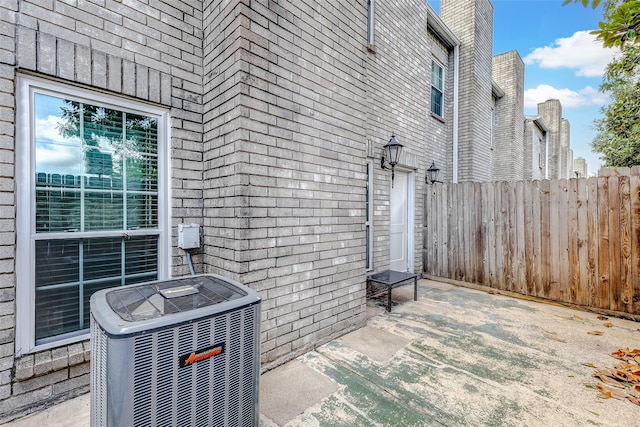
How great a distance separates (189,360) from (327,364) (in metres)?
1.73

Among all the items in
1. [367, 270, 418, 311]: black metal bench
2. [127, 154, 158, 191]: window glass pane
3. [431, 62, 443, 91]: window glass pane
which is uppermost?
[431, 62, 443, 91]: window glass pane

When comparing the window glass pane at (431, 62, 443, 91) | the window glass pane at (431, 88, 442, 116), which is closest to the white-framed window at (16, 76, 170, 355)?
the window glass pane at (431, 88, 442, 116)

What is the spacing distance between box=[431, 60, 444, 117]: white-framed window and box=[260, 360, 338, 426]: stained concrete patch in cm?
663

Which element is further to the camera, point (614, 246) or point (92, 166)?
point (614, 246)

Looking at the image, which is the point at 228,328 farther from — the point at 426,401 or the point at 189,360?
the point at 426,401

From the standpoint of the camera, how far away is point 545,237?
15.3 ft

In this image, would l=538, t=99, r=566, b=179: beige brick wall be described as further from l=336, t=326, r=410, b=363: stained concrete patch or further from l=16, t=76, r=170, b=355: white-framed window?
l=16, t=76, r=170, b=355: white-framed window

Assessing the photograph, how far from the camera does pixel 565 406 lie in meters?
2.08

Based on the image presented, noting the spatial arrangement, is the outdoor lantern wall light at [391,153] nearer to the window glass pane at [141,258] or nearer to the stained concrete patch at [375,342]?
the stained concrete patch at [375,342]

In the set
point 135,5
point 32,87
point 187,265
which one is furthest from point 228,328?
point 135,5

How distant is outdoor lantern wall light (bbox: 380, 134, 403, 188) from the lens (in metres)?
4.67

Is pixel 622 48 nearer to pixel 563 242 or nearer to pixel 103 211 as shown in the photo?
pixel 563 242

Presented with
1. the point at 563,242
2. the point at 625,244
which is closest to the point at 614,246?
the point at 625,244

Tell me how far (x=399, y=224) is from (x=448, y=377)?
3.39 meters
